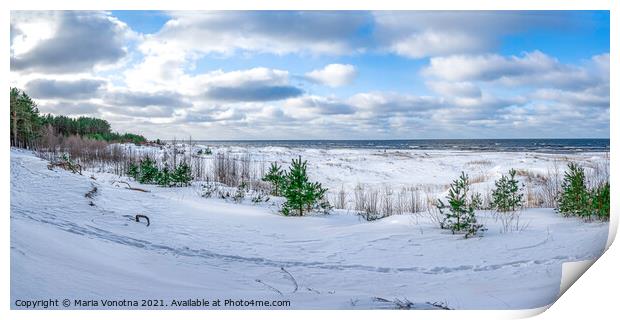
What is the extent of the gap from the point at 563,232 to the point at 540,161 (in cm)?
400

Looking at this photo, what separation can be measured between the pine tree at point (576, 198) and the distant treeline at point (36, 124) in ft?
13.3

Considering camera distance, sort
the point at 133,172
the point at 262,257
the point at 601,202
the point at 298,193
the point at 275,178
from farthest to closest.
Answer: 1. the point at 133,172
2. the point at 275,178
3. the point at 298,193
4. the point at 601,202
5. the point at 262,257

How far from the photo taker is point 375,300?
8.74 ft

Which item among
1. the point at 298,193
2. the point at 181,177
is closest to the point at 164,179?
the point at 181,177

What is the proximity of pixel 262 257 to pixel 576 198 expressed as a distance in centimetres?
278

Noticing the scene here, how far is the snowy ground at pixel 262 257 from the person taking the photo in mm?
2682

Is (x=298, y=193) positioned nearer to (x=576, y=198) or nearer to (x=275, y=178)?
(x=275, y=178)

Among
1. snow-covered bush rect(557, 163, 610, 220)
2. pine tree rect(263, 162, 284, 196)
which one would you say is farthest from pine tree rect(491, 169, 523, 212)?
pine tree rect(263, 162, 284, 196)

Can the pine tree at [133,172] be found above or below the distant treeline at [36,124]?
below

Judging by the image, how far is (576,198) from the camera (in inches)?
142

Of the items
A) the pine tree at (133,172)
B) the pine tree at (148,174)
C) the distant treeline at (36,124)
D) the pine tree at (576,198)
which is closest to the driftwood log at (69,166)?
the distant treeline at (36,124)

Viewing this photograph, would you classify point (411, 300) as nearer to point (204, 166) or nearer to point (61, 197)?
point (61, 197)

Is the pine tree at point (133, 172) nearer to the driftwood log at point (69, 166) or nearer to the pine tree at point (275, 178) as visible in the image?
the driftwood log at point (69, 166)

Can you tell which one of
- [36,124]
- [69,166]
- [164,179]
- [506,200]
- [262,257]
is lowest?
[262,257]
